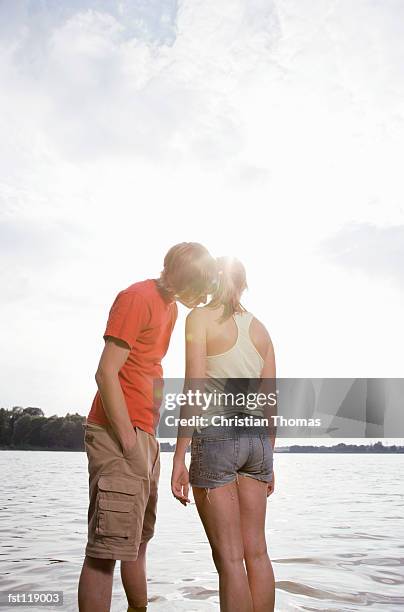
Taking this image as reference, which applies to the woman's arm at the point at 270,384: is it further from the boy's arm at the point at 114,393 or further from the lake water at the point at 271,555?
the lake water at the point at 271,555

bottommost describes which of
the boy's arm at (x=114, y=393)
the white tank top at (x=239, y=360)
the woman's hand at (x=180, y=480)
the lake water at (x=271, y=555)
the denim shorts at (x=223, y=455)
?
the lake water at (x=271, y=555)

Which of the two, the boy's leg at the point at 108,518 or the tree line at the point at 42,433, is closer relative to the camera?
the boy's leg at the point at 108,518

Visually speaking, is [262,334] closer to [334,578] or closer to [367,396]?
[334,578]

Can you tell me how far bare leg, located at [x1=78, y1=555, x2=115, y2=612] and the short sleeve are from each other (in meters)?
1.19

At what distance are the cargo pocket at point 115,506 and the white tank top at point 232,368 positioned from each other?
52 centimetres

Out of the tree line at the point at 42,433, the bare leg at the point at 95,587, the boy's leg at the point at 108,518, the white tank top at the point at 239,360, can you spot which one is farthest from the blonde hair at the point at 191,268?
the tree line at the point at 42,433

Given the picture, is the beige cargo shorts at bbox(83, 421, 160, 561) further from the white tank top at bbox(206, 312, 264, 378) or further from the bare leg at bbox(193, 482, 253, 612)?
the white tank top at bbox(206, 312, 264, 378)

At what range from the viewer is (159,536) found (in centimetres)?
855

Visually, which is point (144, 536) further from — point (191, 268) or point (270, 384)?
point (191, 268)

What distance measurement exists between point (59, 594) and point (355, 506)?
9.85 meters

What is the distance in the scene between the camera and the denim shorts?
328cm

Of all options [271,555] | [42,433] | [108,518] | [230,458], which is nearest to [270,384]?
[230,458]

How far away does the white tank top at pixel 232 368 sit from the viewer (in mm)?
3330

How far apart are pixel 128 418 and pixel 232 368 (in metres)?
0.63
